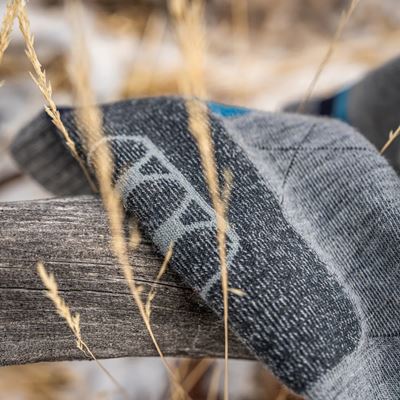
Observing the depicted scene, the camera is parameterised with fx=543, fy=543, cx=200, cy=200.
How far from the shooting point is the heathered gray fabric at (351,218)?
462 millimetres

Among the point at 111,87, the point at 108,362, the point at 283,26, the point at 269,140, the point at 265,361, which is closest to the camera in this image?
the point at 265,361

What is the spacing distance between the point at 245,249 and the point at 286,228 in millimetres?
50

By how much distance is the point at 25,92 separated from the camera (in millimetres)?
1464

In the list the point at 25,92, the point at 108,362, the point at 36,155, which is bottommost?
the point at 108,362

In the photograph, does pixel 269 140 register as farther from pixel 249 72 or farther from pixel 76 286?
pixel 249 72

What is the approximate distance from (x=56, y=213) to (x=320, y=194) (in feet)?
0.80

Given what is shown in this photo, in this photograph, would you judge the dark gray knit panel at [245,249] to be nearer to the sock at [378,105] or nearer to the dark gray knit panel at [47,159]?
the dark gray knit panel at [47,159]

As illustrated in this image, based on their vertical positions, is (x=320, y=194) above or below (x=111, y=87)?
below

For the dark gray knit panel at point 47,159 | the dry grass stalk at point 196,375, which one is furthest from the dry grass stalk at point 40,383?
the dark gray knit panel at point 47,159

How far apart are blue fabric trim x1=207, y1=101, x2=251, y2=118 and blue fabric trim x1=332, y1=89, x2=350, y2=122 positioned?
0.31 metres

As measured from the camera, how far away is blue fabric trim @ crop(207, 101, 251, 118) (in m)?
0.54

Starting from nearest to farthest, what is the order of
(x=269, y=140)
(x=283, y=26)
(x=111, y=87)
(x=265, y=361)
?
(x=265, y=361), (x=269, y=140), (x=111, y=87), (x=283, y=26)

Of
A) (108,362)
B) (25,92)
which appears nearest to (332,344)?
(108,362)

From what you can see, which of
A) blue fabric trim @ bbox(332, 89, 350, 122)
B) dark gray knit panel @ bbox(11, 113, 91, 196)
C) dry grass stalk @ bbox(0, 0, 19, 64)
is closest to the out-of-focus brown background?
blue fabric trim @ bbox(332, 89, 350, 122)
